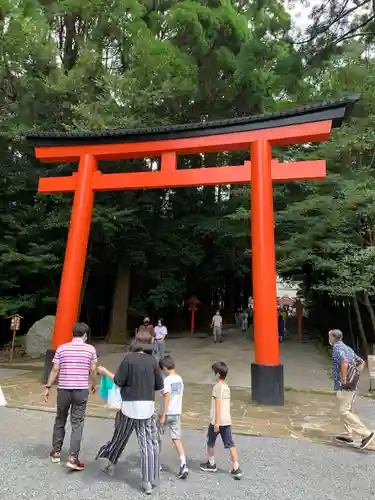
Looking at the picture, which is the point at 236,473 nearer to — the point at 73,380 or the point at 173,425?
the point at 173,425

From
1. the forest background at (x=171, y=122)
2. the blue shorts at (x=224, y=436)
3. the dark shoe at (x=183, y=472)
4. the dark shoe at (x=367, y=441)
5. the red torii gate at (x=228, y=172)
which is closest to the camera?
the dark shoe at (x=183, y=472)

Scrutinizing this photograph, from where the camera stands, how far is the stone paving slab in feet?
19.7

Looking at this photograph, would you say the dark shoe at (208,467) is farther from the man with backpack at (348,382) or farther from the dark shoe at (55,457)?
the man with backpack at (348,382)

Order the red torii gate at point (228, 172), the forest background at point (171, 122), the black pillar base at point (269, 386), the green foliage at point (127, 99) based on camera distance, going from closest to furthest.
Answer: the black pillar base at point (269, 386), the red torii gate at point (228, 172), the forest background at point (171, 122), the green foliage at point (127, 99)

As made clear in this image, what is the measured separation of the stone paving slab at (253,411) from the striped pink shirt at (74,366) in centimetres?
249

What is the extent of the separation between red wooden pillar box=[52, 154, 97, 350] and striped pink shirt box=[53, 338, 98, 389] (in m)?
4.83

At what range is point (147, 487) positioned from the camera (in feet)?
12.2

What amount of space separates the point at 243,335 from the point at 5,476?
1548cm

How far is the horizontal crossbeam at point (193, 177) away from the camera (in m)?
8.45

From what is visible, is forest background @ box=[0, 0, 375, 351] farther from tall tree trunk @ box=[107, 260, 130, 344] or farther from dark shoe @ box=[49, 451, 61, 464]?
dark shoe @ box=[49, 451, 61, 464]

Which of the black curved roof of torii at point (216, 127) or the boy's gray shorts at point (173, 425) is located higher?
the black curved roof of torii at point (216, 127)

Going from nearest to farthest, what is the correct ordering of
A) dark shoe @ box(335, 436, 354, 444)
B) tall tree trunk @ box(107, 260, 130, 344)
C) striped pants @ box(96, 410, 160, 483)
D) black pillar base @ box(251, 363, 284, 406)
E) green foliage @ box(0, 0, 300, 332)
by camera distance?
striped pants @ box(96, 410, 160, 483)
dark shoe @ box(335, 436, 354, 444)
black pillar base @ box(251, 363, 284, 406)
green foliage @ box(0, 0, 300, 332)
tall tree trunk @ box(107, 260, 130, 344)

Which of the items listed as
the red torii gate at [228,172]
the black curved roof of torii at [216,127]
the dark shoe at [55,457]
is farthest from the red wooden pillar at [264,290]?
the dark shoe at [55,457]

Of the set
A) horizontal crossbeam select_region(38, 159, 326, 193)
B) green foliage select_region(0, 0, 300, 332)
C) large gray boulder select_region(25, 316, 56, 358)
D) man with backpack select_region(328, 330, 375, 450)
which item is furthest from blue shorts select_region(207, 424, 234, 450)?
large gray boulder select_region(25, 316, 56, 358)
